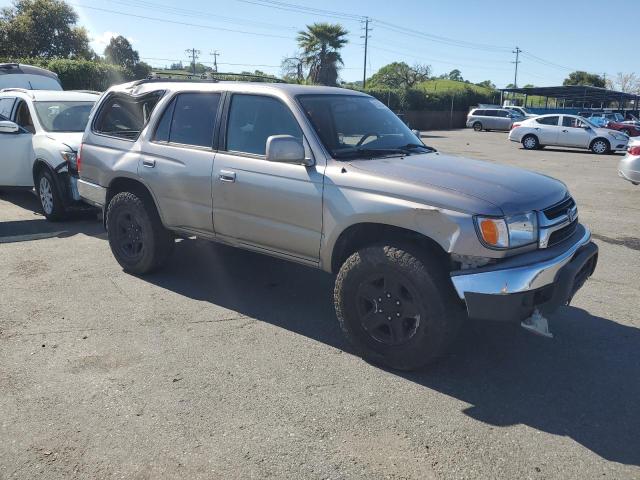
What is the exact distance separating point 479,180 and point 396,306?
3.32ft

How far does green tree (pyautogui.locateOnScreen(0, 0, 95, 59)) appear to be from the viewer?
140 ft

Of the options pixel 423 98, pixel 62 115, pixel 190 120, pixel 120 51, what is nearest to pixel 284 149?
pixel 190 120

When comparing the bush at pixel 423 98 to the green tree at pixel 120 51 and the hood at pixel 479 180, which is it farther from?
the hood at pixel 479 180

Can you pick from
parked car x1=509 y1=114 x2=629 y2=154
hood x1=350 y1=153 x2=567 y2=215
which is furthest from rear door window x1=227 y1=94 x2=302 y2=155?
parked car x1=509 y1=114 x2=629 y2=154

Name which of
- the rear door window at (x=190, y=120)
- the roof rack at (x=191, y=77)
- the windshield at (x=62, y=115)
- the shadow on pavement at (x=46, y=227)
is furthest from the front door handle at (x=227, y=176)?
the windshield at (x=62, y=115)

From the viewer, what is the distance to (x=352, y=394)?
11.5 feet

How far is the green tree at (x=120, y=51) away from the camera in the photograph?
58.7 meters

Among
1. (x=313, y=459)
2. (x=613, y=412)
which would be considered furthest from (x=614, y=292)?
(x=313, y=459)

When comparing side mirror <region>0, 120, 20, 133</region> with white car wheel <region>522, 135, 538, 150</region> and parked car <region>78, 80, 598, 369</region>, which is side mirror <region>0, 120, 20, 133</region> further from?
white car wheel <region>522, 135, 538, 150</region>

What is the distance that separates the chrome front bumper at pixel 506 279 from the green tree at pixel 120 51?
201ft

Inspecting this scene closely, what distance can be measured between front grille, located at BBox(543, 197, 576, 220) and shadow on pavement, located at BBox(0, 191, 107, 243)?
18.1ft

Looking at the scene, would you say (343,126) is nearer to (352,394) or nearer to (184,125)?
(184,125)

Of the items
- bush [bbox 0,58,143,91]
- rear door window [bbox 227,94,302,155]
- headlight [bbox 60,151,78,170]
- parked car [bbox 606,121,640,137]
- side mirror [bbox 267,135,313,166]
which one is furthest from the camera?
parked car [bbox 606,121,640,137]

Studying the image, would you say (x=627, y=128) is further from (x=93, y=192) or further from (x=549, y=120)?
(x=93, y=192)
